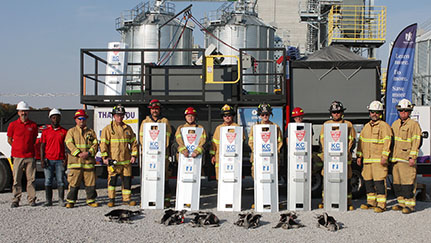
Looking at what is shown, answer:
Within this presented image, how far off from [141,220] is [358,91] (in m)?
5.54

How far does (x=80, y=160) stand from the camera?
26.8 feet

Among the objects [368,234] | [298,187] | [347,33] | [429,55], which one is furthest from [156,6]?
[368,234]

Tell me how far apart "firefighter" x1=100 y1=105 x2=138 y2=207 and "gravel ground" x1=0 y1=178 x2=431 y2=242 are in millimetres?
374

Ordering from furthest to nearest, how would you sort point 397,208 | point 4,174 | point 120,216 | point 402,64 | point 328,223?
point 4,174 → point 402,64 → point 397,208 → point 120,216 → point 328,223

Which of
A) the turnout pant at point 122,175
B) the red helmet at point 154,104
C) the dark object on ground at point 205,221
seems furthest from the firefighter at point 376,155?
the turnout pant at point 122,175

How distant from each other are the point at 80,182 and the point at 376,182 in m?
5.79

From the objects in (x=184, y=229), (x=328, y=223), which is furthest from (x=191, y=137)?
(x=328, y=223)

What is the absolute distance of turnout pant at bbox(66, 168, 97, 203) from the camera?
320 inches

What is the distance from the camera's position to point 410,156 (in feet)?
25.5

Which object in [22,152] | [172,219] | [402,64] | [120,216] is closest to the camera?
[172,219]

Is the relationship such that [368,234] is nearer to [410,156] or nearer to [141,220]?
[410,156]

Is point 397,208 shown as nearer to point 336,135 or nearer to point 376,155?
point 376,155

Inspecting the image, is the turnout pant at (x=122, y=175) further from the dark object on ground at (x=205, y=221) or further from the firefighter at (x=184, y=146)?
the dark object on ground at (x=205, y=221)

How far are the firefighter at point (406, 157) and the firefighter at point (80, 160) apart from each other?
19.3ft
